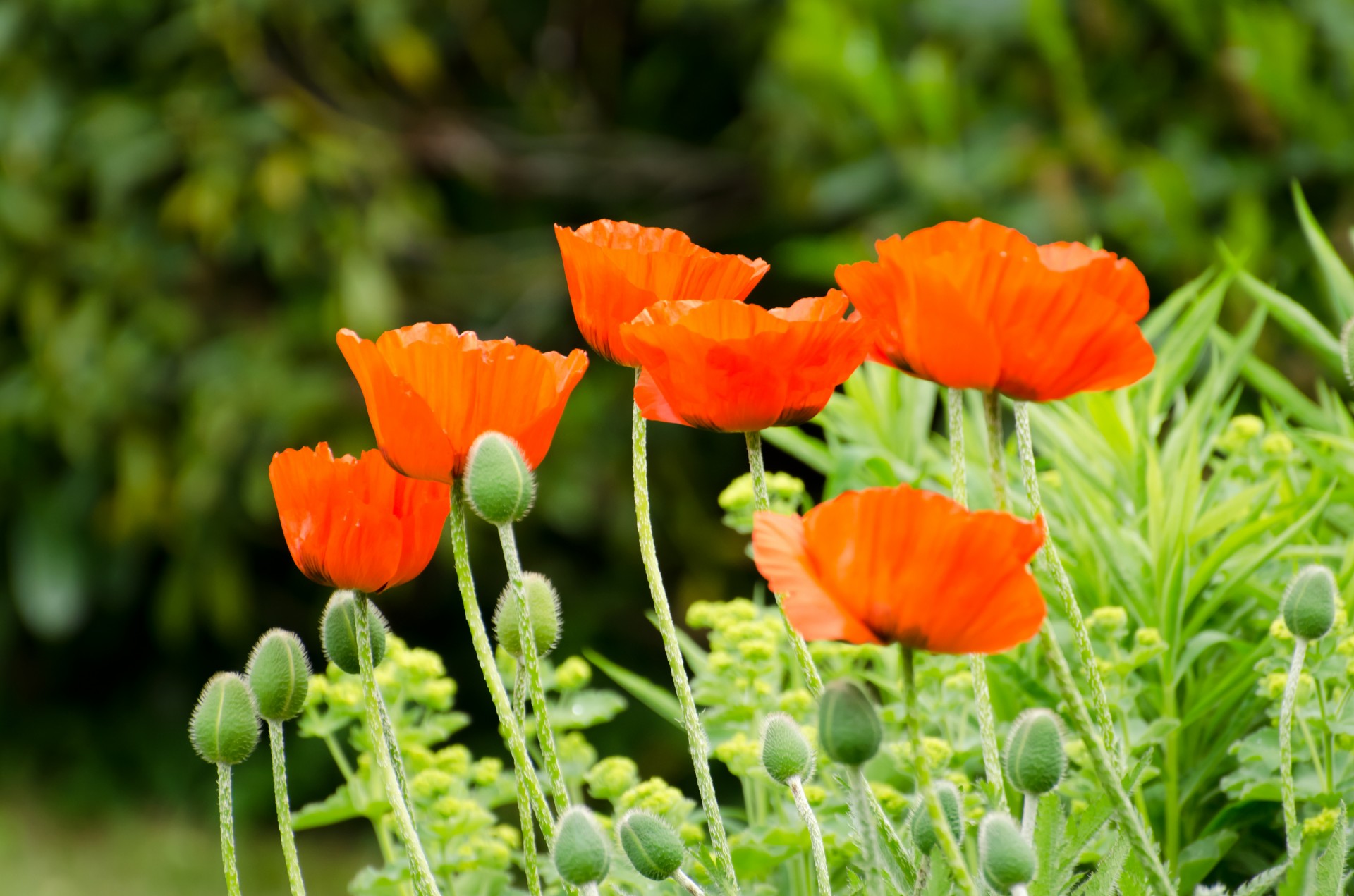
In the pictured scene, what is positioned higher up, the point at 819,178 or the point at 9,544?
the point at 819,178

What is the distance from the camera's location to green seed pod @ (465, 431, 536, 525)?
0.61m

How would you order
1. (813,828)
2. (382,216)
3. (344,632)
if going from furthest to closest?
(382,216) < (344,632) < (813,828)

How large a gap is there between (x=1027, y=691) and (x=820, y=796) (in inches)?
7.4

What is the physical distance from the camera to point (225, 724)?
682mm

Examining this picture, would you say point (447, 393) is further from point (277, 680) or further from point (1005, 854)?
point (1005, 854)

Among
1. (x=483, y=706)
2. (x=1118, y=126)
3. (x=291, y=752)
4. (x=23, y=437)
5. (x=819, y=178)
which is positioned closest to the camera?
(x=1118, y=126)

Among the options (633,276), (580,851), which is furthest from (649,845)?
(633,276)

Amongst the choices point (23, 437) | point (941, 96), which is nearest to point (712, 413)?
point (941, 96)

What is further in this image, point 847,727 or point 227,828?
point 227,828

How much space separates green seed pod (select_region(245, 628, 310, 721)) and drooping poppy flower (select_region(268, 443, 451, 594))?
46 millimetres

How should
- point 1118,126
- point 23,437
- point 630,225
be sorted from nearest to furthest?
point 630,225 < point 1118,126 < point 23,437

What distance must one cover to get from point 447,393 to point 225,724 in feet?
0.67

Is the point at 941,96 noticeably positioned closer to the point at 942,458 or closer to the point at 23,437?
the point at 942,458

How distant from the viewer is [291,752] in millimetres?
3670
